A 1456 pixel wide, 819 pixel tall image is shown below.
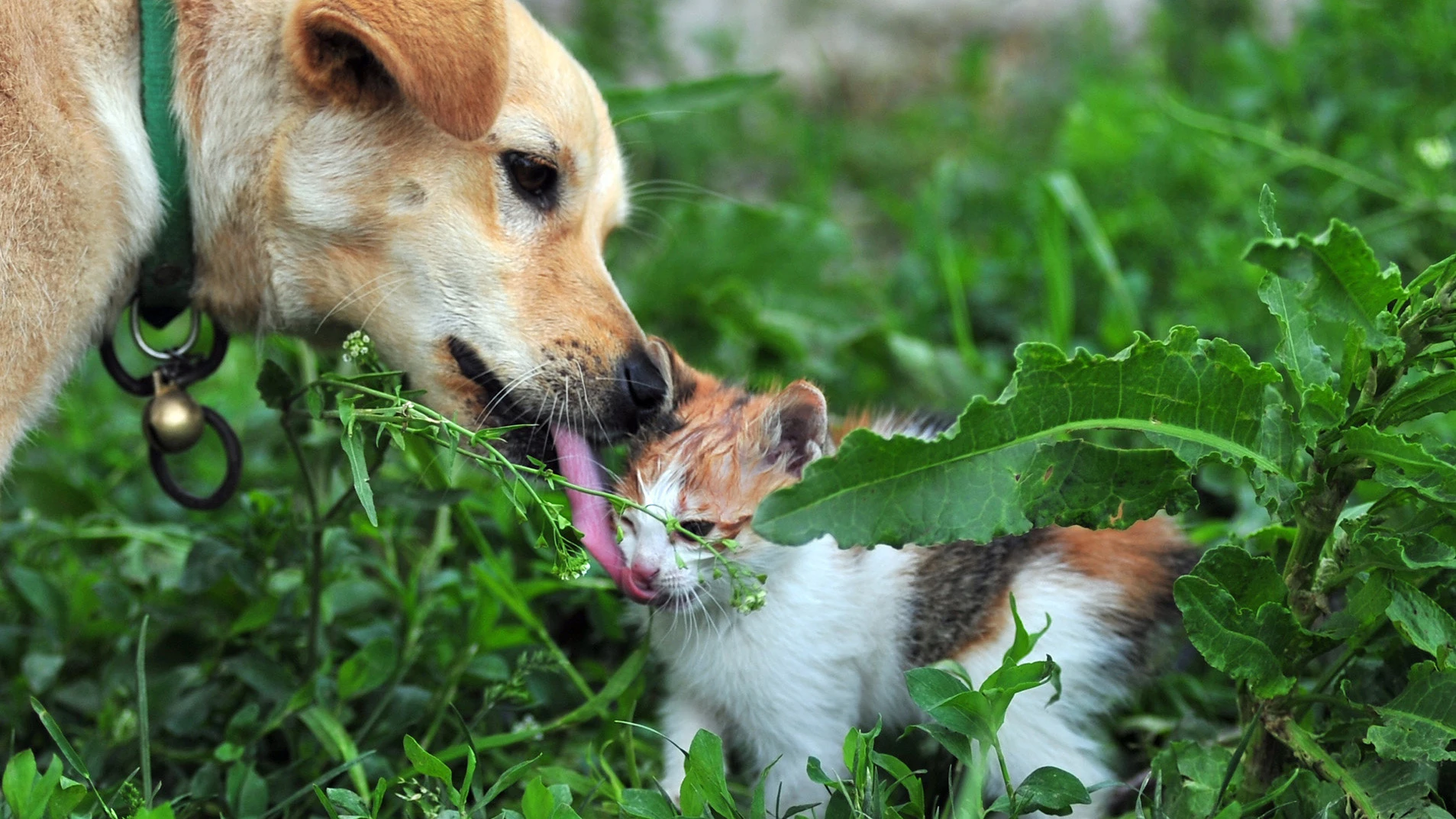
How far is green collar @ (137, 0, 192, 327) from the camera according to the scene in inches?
99.1

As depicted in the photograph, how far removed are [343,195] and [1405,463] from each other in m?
1.89

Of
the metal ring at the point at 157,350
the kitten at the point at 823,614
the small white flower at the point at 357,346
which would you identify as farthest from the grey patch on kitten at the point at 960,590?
the metal ring at the point at 157,350

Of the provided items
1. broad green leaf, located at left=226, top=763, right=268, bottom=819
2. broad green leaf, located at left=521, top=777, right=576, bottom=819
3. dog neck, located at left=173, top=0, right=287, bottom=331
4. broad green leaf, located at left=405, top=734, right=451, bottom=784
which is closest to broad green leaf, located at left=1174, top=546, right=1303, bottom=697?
broad green leaf, located at left=521, top=777, right=576, bottom=819

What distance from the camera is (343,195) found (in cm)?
255

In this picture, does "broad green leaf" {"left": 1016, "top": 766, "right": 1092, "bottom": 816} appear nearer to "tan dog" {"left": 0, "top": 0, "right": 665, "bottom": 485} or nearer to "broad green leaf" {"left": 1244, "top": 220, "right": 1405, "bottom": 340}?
"broad green leaf" {"left": 1244, "top": 220, "right": 1405, "bottom": 340}

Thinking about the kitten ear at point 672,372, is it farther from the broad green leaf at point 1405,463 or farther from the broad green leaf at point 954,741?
the broad green leaf at point 1405,463

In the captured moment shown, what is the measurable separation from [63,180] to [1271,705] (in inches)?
89.0

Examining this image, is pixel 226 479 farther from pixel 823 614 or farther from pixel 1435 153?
→ pixel 1435 153

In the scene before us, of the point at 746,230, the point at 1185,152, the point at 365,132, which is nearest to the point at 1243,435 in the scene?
the point at 365,132

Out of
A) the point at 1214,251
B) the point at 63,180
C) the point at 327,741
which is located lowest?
the point at 327,741

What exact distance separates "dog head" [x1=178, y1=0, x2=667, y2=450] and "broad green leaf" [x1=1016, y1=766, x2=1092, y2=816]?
1023mm

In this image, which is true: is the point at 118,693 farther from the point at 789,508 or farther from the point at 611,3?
the point at 611,3

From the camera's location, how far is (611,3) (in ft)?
18.9

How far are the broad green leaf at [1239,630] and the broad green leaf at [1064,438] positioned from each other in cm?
14
